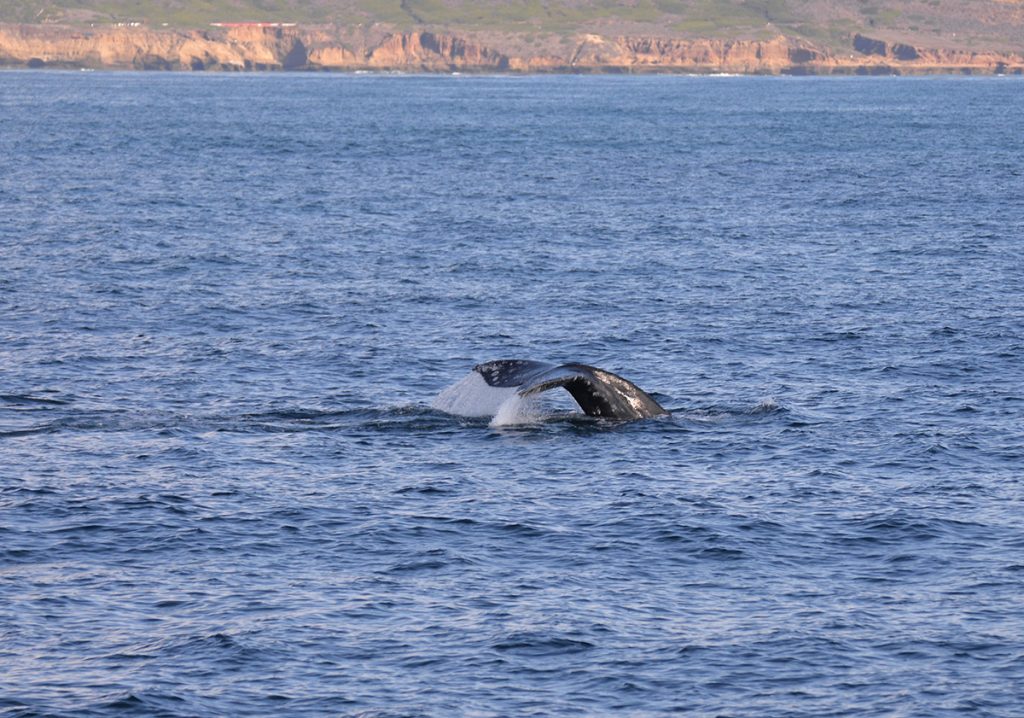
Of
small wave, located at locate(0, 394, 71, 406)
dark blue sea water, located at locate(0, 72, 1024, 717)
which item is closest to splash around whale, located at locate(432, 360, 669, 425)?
dark blue sea water, located at locate(0, 72, 1024, 717)

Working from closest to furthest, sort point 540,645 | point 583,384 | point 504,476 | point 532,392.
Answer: point 540,645, point 504,476, point 532,392, point 583,384

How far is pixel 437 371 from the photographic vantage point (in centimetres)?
3697

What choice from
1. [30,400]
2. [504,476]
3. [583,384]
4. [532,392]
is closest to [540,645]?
[504,476]

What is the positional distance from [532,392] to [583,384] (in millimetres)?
1324

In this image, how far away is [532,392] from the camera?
2909cm

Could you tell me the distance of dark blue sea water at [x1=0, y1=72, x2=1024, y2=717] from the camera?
19.8m

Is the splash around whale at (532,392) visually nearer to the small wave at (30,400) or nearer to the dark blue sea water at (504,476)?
the dark blue sea water at (504,476)

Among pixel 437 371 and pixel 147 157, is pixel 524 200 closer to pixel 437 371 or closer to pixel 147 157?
pixel 147 157

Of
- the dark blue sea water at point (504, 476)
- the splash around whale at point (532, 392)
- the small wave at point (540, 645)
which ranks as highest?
the splash around whale at point (532, 392)

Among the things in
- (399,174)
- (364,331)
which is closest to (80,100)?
(399,174)

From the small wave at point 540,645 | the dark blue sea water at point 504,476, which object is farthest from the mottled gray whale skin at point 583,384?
the small wave at point 540,645

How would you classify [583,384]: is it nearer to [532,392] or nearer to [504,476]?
[532,392]

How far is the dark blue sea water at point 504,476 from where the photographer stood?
65.0 feet

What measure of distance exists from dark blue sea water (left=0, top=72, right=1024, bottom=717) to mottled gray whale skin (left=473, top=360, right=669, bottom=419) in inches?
19.3
